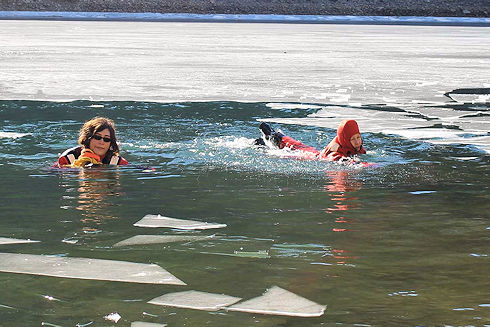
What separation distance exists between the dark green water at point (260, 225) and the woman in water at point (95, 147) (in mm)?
158

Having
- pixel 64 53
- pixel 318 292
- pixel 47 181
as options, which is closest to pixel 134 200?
pixel 47 181

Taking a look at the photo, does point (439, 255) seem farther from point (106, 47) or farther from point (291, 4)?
point (291, 4)

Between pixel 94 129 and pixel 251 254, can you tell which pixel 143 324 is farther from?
pixel 94 129

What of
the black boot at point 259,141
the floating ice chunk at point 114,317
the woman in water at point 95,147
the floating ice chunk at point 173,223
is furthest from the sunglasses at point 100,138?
the floating ice chunk at point 114,317

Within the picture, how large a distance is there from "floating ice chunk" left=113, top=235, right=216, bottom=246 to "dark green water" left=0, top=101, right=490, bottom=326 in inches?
3.6

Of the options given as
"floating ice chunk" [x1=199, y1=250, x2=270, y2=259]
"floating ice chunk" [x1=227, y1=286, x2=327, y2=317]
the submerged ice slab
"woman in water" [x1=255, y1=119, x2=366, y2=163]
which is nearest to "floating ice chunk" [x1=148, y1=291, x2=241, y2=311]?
"floating ice chunk" [x1=227, y1=286, x2=327, y2=317]

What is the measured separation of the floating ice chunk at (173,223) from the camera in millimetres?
5461

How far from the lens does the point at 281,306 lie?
393cm

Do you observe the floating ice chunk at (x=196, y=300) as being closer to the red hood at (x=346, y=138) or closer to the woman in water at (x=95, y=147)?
the woman in water at (x=95, y=147)

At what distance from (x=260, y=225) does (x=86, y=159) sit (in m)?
2.55

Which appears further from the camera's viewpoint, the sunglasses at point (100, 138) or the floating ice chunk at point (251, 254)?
the sunglasses at point (100, 138)

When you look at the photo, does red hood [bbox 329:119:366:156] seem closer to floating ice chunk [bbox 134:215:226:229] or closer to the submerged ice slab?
floating ice chunk [bbox 134:215:226:229]

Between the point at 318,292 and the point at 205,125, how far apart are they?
638 centimetres

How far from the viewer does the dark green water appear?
395 cm
